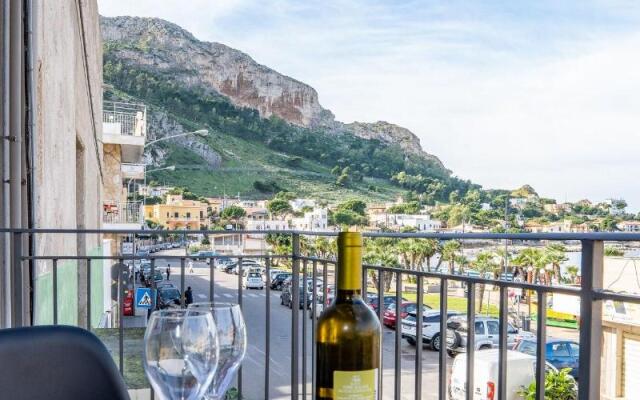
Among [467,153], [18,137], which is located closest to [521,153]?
[467,153]

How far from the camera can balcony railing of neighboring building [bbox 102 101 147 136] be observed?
1505 centimetres

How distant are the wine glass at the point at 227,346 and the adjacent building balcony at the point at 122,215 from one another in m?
14.4

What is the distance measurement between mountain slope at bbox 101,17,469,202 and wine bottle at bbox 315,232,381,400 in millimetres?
30062

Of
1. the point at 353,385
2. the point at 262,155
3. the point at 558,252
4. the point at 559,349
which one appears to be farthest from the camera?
the point at 262,155

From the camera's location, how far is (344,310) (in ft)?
2.25

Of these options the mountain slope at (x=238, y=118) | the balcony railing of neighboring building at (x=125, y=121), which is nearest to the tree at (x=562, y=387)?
the balcony railing of neighboring building at (x=125, y=121)

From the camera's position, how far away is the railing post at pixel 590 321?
3.98 feet

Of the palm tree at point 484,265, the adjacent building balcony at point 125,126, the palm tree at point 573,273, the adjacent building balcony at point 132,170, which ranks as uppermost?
the adjacent building balcony at point 125,126

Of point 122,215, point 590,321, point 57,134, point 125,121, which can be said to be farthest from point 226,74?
point 590,321

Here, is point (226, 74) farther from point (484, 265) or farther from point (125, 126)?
point (484, 265)

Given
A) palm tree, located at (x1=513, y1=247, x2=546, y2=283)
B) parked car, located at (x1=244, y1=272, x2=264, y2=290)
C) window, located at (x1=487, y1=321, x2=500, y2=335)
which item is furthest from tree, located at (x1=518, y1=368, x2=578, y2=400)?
parked car, located at (x1=244, y1=272, x2=264, y2=290)

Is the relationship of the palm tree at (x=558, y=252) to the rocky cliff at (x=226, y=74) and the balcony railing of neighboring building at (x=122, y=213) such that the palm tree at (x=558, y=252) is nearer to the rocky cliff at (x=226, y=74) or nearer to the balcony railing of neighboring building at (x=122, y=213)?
the balcony railing of neighboring building at (x=122, y=213)

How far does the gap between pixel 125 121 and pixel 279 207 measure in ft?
62.9

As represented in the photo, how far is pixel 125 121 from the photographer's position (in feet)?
51.4
